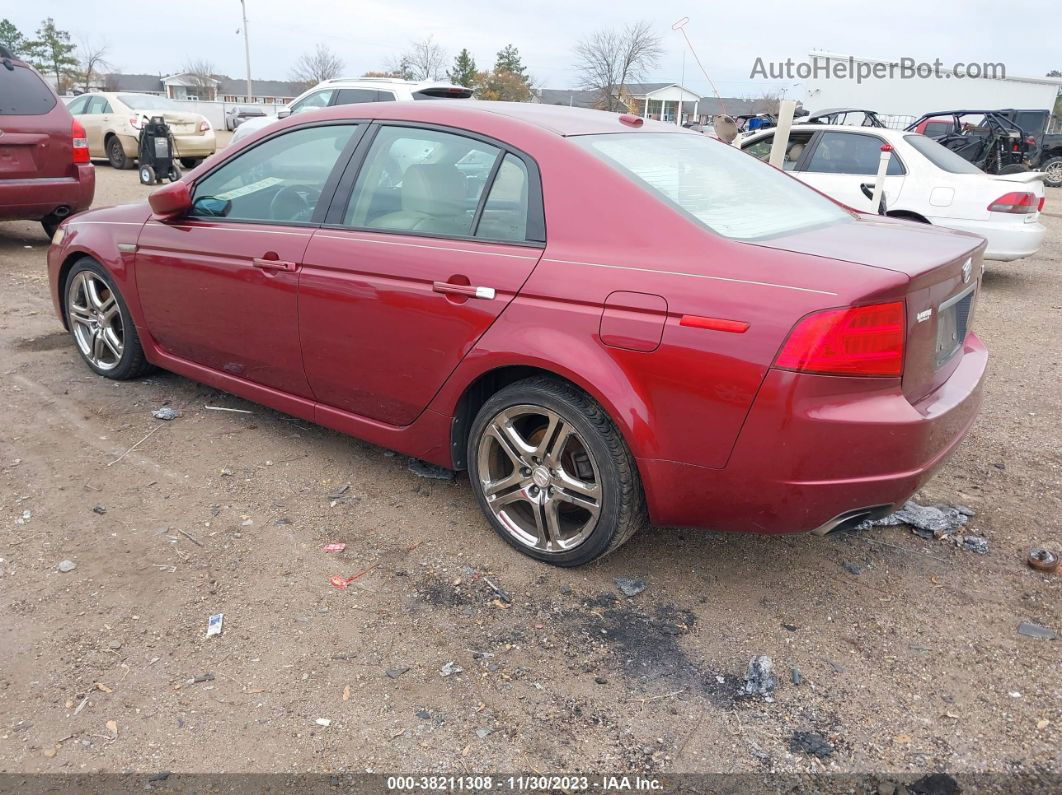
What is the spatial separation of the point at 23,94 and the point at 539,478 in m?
7.54

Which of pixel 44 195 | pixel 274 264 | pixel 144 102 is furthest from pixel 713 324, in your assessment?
pixel 144 102

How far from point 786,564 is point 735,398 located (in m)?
1.05

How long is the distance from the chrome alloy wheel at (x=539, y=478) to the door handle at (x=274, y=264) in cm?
115

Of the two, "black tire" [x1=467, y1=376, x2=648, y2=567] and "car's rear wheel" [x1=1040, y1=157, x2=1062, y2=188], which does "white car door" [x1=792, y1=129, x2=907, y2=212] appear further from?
"car's rear wheel" [x1=1040, y1=157, x2=1062, y2=188]

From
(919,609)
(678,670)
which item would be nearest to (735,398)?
(678,670)

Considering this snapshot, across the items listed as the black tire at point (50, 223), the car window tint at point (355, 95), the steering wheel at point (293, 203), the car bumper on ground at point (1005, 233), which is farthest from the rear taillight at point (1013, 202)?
the black tire at point (50, 223)

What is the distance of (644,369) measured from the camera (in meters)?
2.56

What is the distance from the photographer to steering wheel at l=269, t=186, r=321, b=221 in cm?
354

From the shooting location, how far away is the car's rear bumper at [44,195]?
7.61 m

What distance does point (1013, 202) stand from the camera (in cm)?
778

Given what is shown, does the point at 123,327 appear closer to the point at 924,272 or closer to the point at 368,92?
the point at 924,272

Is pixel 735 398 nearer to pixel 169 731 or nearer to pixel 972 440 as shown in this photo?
pixel 169 731

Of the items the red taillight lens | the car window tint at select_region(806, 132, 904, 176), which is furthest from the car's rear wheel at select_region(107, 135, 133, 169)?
the red taillight lens

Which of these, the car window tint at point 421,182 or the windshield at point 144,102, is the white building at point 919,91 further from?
the car window tint at point 421,182
